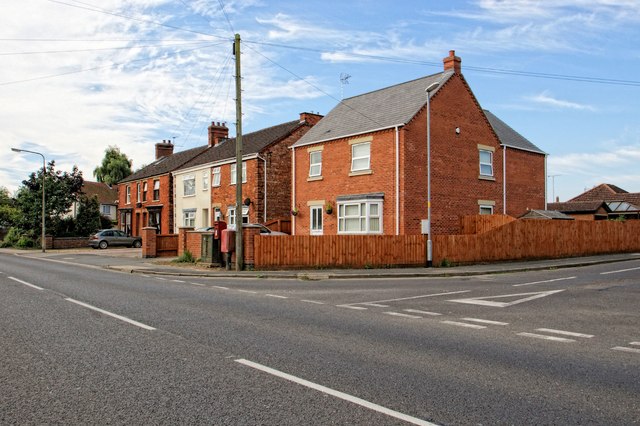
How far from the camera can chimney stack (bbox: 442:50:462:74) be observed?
91.6 ft

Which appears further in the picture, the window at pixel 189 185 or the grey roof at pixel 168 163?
the grey roof at pixel 168 163

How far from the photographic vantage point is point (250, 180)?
34.8m

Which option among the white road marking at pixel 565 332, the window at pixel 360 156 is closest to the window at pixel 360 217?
the window at pixel 360 156

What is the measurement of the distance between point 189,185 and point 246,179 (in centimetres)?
888

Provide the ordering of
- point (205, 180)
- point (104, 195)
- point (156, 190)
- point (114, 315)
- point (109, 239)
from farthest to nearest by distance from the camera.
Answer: point (104, 195) < point (156, 190) < point (109, 239) < point (205, 180) < point (114, 315)

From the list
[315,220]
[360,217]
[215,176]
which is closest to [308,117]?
[215,176]

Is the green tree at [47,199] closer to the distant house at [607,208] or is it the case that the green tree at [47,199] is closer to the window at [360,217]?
the window at [360,217]

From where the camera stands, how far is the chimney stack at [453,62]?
27906 millimetres

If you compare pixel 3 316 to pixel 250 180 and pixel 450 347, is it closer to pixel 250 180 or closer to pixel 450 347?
pixel 450 347

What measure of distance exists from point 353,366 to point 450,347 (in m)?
1.81

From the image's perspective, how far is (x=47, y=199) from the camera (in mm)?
45594

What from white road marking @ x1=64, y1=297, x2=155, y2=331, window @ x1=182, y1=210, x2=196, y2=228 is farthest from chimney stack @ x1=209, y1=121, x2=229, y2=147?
white road marking @ x1=64, y1=297, x2=155, y2=331

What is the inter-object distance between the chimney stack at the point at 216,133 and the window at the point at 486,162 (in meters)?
25.1

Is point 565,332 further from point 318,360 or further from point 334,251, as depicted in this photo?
point 334,251
